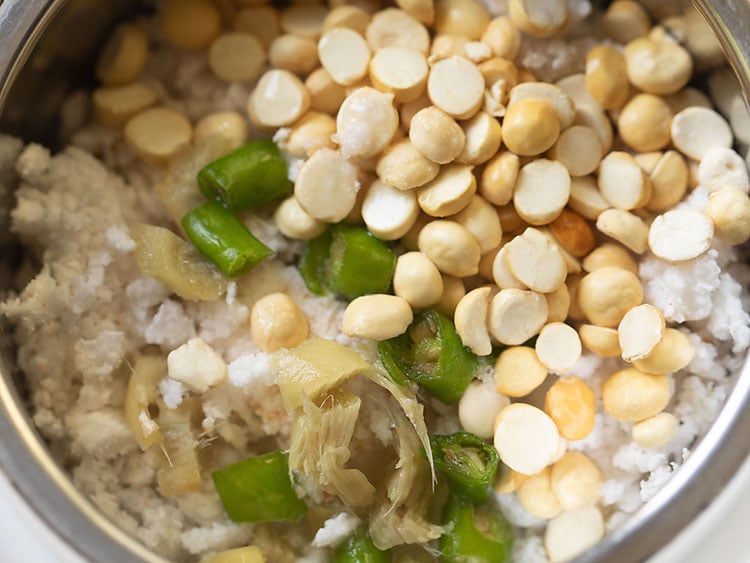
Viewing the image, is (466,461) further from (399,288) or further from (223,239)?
(223,239)

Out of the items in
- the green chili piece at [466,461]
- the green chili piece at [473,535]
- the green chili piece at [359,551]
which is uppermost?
the green chili piece at [466,461]

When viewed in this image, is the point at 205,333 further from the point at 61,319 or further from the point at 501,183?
the point at 501,183

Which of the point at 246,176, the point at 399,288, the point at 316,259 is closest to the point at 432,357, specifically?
the point at 399,288

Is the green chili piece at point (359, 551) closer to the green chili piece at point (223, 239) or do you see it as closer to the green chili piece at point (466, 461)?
the green chili piece at point (466, 461)

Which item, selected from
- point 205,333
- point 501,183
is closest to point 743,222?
point 501,183

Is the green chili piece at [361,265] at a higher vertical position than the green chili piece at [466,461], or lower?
higher

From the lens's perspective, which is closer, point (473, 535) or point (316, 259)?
point (473, 535)

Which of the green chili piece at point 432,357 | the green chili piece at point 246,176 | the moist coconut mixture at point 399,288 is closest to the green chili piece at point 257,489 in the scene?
the moist coconut mixture at point 399,288
